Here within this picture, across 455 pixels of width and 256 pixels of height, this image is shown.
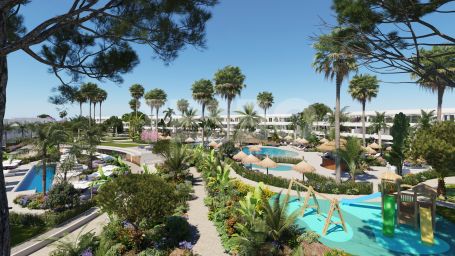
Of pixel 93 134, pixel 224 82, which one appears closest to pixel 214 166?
pixel 93 134

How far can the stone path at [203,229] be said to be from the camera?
11.4m

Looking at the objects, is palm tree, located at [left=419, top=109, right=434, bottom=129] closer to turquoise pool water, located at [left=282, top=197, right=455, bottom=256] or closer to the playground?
the playground

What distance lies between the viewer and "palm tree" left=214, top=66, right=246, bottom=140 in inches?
1699

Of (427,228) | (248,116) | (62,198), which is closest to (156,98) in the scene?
(248,116)

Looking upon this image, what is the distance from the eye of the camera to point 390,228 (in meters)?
12.6

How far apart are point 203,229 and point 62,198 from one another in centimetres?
1157

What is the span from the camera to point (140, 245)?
1164 cm

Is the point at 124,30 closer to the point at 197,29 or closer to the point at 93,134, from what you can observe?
the point at 197,29

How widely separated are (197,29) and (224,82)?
32692 mm

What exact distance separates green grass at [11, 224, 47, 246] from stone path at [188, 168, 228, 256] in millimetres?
8455

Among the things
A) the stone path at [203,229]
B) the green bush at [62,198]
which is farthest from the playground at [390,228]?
the green bush at [62,198]

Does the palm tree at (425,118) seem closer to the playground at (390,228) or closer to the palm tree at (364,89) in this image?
the palm tree at (364,89)

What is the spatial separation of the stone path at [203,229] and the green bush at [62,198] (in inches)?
337

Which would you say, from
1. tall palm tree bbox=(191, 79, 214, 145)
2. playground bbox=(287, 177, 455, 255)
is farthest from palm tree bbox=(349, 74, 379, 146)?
playground bbox=(287, 177, 455, 255)
